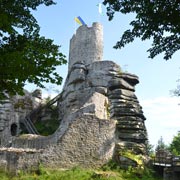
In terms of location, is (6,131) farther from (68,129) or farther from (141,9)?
(141,9)

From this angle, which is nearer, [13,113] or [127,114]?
[127,114]

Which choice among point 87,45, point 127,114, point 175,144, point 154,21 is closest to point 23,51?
point 154,21

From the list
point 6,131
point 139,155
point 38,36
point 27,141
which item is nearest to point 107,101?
point 139,155

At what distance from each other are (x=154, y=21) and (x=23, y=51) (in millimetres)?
2374

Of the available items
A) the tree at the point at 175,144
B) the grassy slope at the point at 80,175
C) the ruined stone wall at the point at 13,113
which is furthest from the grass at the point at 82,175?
the tree at the point at 175,144

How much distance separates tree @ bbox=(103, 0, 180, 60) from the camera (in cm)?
589

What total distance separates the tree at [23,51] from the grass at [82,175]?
1084 cm

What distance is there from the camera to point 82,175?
57.1 feet

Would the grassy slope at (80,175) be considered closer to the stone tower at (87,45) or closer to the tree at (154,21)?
the tree at (154,21)

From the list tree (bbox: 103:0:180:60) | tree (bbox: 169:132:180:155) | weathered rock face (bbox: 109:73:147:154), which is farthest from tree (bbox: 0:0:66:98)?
tree (bbox: 169:132:180:155)

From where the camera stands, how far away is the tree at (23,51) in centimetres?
591

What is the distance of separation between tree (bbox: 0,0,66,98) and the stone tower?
22625mm

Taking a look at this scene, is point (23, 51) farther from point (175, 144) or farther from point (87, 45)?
point (175, 144)

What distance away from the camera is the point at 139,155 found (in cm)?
2002
